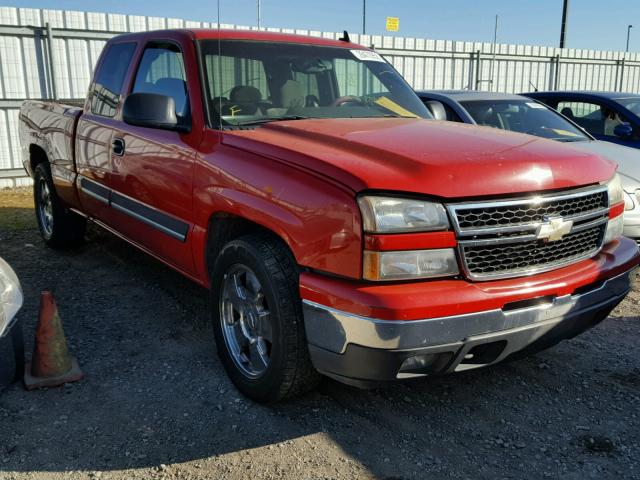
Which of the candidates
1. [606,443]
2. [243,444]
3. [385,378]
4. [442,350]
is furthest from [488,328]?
[243,444]

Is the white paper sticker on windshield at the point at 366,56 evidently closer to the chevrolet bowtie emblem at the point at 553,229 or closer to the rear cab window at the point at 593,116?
the chevrolet bowtie emblem at the point at 553,229

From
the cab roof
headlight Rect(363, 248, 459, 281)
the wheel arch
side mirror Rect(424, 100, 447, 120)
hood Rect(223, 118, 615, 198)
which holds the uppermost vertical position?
the cab roof

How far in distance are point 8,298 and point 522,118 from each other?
576cm

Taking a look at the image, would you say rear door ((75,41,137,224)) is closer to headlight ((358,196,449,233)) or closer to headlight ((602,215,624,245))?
headlight ((358,196,449,233))

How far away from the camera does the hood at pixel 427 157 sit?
2525mm

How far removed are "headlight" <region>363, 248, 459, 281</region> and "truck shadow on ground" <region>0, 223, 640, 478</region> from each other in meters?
0.87

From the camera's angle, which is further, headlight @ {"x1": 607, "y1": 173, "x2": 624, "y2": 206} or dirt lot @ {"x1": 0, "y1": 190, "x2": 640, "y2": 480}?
headlight @ {"x1": 607, "y1": 173, "x2": 624, "y2": 206}

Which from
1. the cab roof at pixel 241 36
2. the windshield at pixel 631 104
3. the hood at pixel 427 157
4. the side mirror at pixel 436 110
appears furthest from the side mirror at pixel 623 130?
the hood at pixel 427 157

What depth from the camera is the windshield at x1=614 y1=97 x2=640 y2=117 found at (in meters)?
7.66

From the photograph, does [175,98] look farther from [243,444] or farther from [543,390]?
[543,390]

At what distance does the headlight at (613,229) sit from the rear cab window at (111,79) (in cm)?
344

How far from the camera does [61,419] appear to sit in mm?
3012

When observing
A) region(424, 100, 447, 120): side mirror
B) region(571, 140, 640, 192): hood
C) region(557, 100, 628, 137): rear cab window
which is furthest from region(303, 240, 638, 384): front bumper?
region(557, 100, 628, 137): rear cab window

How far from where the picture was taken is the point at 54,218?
5922 millimetres
